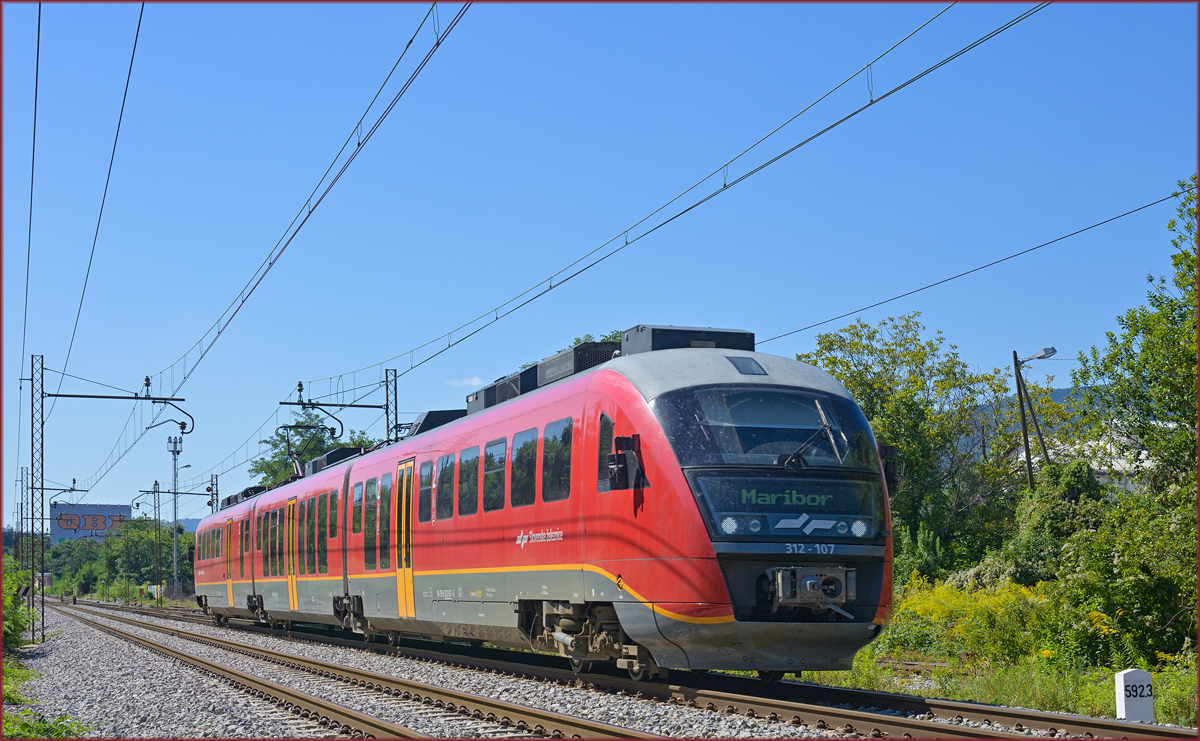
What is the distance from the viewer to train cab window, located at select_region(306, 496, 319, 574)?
23781 mm

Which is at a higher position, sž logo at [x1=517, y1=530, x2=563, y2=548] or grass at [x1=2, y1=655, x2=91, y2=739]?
sž logo at [x1=517, y1=530, x2=563, y2=548]

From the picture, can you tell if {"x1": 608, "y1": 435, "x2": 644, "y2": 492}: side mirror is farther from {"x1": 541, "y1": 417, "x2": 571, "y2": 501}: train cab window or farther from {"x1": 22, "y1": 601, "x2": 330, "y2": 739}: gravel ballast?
{"x1": 22, "y1": 601, "x2": 330, "y2": 739}: gravel ballast

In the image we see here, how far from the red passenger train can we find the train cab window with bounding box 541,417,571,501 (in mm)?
32

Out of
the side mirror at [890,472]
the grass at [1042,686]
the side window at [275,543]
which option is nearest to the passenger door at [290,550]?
the side window at [275,543]

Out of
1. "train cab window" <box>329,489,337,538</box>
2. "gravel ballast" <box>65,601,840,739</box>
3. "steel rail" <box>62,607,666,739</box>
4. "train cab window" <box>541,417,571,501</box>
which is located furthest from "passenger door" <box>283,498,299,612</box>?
"train cab window" <box>541,417,571,501</box>

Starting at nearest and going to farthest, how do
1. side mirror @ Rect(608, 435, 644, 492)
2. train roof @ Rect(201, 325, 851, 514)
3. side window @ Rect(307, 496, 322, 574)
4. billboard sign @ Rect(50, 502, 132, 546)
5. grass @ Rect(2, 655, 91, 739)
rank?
1. grass @ Rect(2, 655, 91, 739)
2. side mirror @ Rect(608, 435, 644, 492)
3. train roof @ Rect(201, 325, 851, 514)
4. side window @ Rect(307, 496, 322, 574)
5. billboard sign @ Rect(50, 502, 132, 546)

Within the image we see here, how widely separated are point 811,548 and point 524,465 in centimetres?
451

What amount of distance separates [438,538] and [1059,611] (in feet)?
31.2

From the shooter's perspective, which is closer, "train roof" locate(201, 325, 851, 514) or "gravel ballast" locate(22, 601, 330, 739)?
"gravel ballast" locate(22, 601, 330, 739)

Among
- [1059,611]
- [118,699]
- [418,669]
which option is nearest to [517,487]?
[418,669]

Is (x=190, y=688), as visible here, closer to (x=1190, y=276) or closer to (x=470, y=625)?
(x=470, y=625)

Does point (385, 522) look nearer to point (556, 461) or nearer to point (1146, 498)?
point (556, 461)

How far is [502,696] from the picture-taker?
1248cm

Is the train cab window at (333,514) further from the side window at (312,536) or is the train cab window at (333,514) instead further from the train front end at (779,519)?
the train front end at (779,519)
